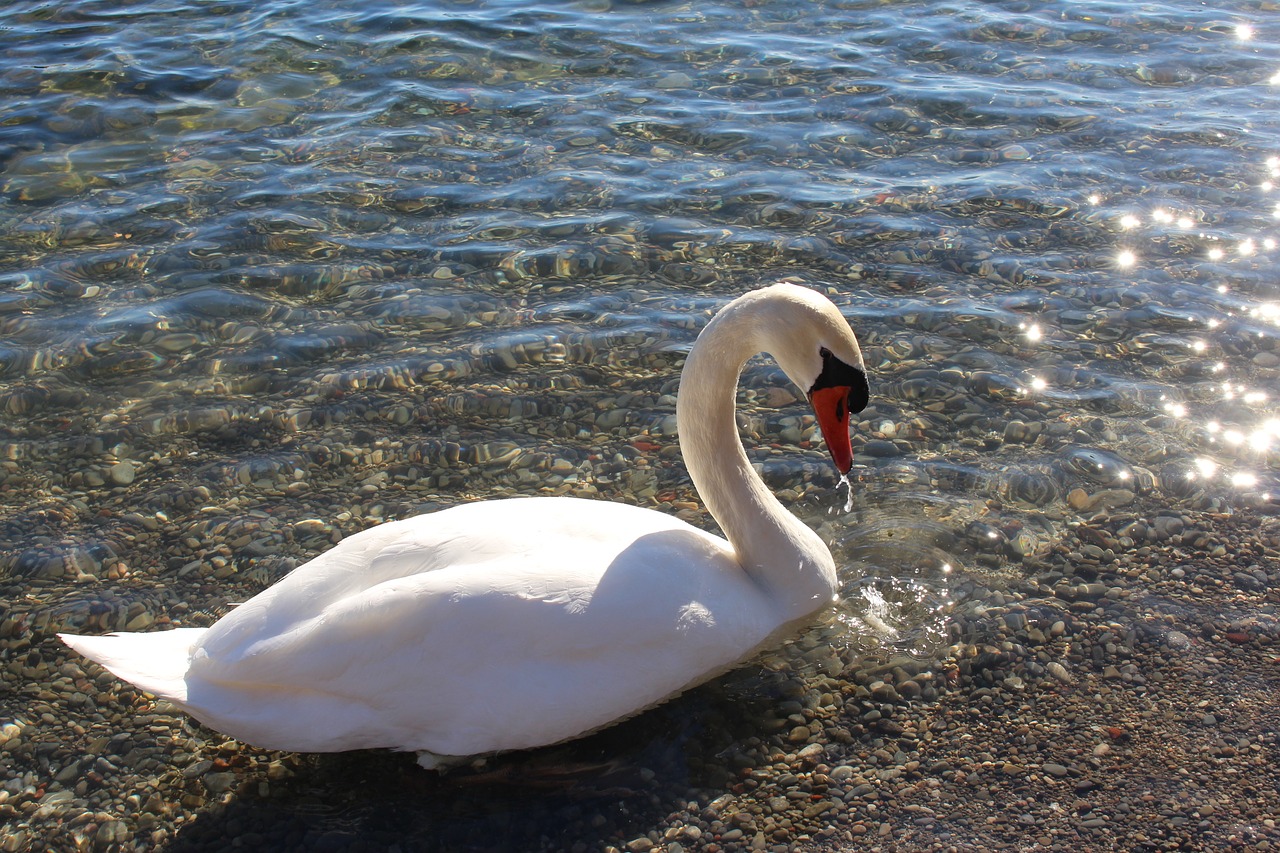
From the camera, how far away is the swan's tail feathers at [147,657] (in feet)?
14.3

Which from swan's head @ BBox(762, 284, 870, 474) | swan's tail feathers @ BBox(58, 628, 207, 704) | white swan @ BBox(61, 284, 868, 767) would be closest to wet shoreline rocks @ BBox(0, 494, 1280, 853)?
white swan @ BBox(61, 284, 868, 767)

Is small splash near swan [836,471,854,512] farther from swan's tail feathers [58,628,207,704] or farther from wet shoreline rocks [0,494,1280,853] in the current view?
swan's tail feathers [58,628,207,704]

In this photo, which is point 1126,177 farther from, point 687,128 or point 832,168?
point 687,128

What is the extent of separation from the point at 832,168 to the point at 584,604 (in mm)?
5711

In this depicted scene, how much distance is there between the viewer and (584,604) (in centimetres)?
432

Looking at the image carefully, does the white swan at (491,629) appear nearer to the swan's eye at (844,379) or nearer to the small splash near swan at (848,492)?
the swan's eye at (844,379)

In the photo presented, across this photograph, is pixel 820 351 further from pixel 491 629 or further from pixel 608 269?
pixel 608 269

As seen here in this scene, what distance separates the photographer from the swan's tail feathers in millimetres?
4348

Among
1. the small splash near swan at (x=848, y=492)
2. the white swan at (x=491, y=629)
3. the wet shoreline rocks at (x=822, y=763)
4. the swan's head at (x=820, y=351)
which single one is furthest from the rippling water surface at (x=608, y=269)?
the swan's head at (x=820, y=351)

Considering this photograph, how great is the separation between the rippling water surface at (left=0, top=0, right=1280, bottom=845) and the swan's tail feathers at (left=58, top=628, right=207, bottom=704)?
818mm

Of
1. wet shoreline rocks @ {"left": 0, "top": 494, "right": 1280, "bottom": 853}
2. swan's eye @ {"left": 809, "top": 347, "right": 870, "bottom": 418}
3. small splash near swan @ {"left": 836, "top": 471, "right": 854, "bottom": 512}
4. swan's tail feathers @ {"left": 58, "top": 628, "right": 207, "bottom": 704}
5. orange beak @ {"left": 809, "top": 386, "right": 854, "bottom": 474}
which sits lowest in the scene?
wet shoreline rocks @ {"left": 0, "top": 494, "right": 1280, "bottom": 853}

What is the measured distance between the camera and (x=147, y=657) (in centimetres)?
447

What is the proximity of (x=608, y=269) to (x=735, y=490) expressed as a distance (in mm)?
3262

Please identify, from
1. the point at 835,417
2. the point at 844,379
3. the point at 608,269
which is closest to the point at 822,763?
the point at 835,417
